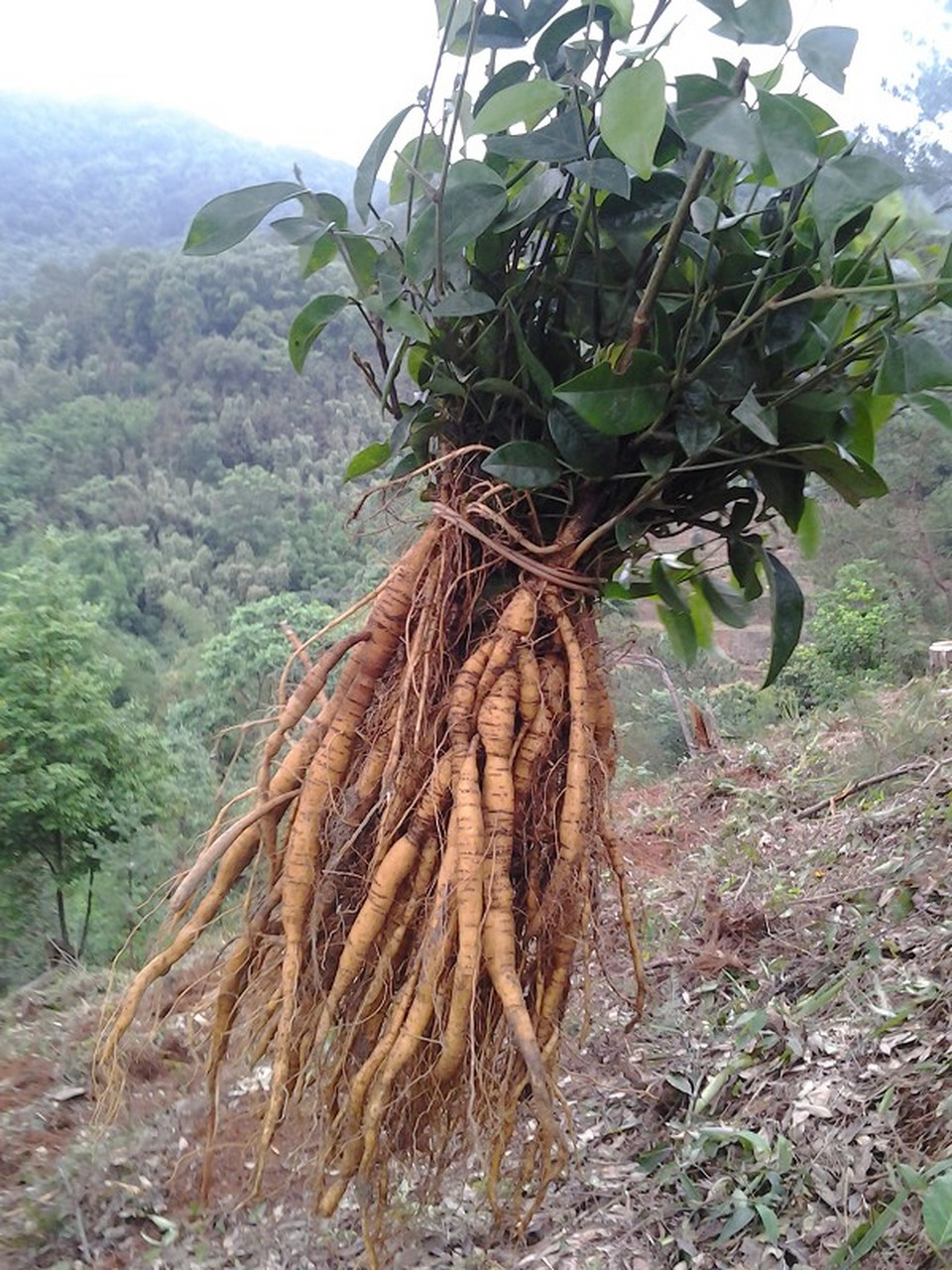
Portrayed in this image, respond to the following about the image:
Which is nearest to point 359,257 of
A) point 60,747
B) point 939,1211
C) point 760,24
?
point 760,24

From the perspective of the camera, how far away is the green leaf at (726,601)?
3.40 feet

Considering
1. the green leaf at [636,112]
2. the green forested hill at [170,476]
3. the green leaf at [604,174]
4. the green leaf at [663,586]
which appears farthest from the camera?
the green forested hill at [170,476]

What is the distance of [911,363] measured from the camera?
0.66m

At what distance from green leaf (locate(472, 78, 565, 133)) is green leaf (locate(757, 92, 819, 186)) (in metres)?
0.16

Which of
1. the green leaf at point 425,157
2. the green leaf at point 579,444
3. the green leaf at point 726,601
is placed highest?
the green leaf at point 425,157

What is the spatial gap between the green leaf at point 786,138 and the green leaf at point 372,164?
13.0 inches

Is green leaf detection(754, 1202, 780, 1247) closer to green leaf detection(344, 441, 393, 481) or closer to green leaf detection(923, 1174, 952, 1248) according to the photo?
green leaf detection(923, 1174, 952, 1248)

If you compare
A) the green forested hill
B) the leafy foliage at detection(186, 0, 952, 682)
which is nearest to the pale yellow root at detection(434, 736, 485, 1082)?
the leafy foliage at detection(186, 0, 952, 682)

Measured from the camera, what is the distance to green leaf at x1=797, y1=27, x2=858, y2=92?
0.61 metres

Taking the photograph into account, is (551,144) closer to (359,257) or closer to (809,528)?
(359,257)

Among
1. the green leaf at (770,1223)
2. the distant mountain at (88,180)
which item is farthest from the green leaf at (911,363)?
the distant mountain at (88,180)

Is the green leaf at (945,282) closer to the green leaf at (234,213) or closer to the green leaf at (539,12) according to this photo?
the green leaf at (539,12)

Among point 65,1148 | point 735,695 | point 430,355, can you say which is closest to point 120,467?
point 735,695

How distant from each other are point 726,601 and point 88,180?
51.7 ft
